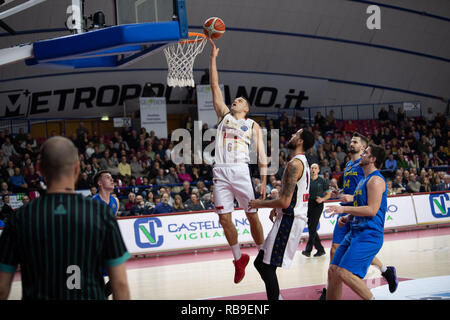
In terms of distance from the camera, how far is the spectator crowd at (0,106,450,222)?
13.7m

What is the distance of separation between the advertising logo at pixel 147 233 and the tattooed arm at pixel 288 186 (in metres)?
7.10

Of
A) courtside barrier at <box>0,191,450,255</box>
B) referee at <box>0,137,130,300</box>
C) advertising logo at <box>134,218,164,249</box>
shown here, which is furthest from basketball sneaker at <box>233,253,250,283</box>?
advertising logo at <box>134,218,164,249</box>

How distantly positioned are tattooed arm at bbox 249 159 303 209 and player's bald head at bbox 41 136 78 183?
2795 millimetres

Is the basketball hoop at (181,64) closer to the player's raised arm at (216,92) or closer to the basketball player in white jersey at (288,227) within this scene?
the player's raised arm at (216,92)

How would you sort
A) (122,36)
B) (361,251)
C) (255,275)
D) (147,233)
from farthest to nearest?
(147,233)
(255,275)
(122,36)
(361,251)

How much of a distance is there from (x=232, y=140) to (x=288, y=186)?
53.6 inches

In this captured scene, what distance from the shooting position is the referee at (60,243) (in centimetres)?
272

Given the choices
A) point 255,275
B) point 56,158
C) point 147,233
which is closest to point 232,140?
point 255,275

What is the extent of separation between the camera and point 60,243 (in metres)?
2.72

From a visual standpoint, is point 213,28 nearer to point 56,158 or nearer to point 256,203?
point 256,203

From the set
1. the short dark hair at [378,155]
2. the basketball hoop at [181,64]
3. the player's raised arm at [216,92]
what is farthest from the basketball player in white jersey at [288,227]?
the basketball hoop at [181,64]

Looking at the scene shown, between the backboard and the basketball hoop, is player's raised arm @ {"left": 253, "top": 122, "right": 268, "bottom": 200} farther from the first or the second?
the basketball hoop

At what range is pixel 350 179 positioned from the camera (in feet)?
23.2
